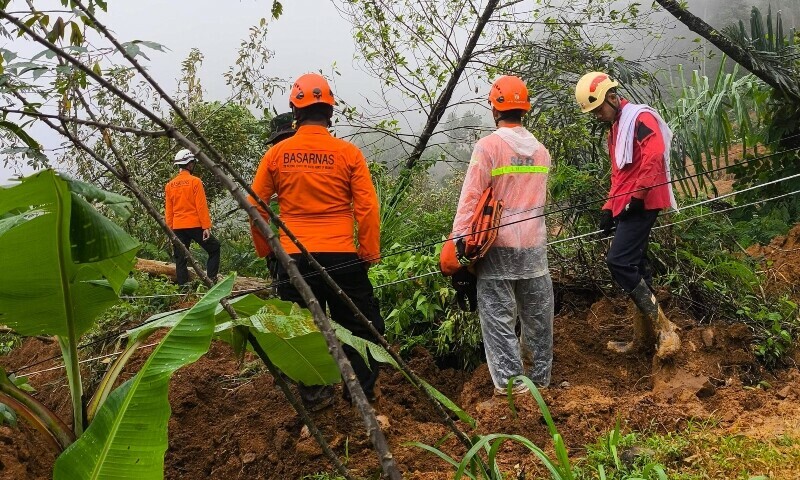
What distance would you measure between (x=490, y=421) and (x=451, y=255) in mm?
1019

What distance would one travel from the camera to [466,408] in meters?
4.53

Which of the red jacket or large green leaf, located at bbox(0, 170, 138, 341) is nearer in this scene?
large green leaf, located at bbox(0, 170, 138, 341)

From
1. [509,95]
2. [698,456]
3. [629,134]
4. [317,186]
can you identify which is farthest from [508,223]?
[698,456]

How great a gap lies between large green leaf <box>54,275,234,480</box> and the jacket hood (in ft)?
8.70

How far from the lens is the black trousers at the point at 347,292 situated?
4219 mm

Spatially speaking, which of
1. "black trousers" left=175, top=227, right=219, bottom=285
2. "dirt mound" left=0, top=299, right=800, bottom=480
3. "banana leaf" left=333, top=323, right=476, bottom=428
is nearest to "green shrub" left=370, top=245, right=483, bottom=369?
"dirt mound" left=0, top=299, right=800, bottom=480

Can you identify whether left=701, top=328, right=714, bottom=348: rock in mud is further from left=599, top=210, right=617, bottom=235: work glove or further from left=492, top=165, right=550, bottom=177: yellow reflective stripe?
left=492, top=165, right=550, bottom=177: yellow reflective stripe

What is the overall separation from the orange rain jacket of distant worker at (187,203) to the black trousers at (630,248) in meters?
5.45

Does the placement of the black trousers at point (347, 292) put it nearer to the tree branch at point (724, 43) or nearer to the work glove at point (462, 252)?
the work glove at point (462, 252)

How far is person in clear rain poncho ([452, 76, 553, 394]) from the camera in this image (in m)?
4.39

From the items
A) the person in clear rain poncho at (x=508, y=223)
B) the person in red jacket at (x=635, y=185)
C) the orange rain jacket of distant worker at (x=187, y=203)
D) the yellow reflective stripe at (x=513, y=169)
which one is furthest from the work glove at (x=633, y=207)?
the orange rain jacket of distant worker at (x=187, y=203)

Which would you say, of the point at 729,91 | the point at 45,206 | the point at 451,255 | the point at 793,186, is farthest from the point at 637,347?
the point at 793,186

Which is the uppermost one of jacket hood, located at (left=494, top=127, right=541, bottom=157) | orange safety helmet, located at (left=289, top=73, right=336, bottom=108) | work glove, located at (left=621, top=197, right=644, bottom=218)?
orange safety helmet, located at (left=289, top=73, right=336, bottom=108)

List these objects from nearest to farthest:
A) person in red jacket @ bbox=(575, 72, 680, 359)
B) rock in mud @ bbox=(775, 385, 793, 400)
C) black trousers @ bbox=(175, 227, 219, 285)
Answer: rock in mud @ bbox=(775, 385, 793, 400), person in red jacket @ bbox=(575, 72, 680, 359), black trousers @ bbox=(175, 227, 219, 285)
